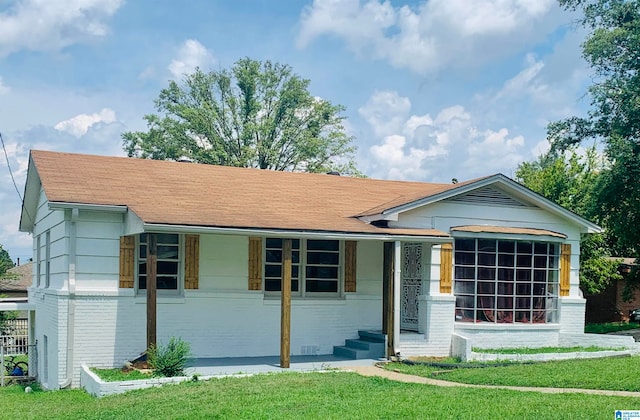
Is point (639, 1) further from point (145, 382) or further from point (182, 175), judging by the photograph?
point (145, 382)

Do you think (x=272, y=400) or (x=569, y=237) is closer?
(x=272, y=400)

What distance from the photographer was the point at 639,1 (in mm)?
23672

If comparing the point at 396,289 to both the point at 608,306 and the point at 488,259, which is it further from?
the point at 608,306

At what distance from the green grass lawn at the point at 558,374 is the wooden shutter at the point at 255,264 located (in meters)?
3.61

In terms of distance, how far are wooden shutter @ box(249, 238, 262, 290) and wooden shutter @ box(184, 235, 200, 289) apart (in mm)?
1260

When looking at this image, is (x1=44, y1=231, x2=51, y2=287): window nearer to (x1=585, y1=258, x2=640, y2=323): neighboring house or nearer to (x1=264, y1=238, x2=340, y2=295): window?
(x1=264, y1=238, x2=340, y2=295): window

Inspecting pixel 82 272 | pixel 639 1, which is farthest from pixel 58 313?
pixel 639 1

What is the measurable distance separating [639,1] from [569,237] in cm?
882

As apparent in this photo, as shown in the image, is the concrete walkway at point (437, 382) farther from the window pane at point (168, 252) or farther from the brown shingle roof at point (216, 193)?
the window pane at point (168, 252)

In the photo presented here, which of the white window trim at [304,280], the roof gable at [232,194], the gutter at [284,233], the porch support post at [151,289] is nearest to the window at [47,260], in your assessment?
the roof gable at [232,194]

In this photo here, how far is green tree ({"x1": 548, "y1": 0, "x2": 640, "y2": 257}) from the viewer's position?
75.0 feet

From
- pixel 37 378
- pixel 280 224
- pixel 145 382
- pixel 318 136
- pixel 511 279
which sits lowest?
pixel 37 378

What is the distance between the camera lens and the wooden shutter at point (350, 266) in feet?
61.0

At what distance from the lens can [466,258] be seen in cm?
1850
